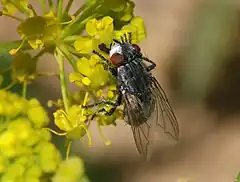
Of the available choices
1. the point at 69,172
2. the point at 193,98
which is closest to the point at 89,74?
the point at 69,172

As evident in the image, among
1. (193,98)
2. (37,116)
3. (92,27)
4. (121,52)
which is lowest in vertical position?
(193,98)

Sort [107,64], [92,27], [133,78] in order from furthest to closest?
[133,78] < [107,64] < [92,27]

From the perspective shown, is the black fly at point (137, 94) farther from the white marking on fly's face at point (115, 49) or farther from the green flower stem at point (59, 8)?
the green flower stem at point (59, 8)

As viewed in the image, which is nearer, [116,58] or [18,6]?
[18,6]

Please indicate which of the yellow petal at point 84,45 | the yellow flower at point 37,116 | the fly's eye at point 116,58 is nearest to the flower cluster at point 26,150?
the yellow flower at point 37,116

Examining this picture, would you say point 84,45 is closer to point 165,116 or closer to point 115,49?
point 115,49

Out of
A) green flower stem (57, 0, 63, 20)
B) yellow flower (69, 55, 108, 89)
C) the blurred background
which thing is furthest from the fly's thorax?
the blurred background
